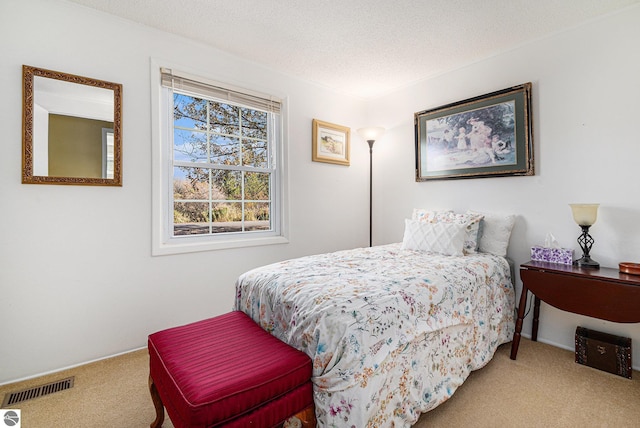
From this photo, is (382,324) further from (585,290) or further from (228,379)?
(585,290)

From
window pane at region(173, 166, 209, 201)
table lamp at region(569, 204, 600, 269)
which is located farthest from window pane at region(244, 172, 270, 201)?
table lamp at region(569, 204, 600, 269)

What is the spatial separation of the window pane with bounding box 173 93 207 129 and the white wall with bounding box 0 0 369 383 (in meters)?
0.25

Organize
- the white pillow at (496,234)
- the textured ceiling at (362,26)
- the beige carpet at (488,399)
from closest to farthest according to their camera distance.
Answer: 1. the beige carpet at (488,399)
2. the textured ceiling at (362,26)
3. the white pillow at (496,234)

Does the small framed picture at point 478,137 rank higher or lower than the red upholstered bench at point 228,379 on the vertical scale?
higher

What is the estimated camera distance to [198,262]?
8.36 feet

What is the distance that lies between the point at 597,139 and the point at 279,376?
2653mm

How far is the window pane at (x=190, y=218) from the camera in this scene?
99.7 inches

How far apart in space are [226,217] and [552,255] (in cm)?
266

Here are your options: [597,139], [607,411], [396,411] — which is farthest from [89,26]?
[607,411]

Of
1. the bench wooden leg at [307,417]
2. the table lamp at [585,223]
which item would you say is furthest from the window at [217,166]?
the table lamp at [585,223]

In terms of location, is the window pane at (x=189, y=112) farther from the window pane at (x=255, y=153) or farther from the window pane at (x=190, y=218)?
the window pane at (x=190, y=218)

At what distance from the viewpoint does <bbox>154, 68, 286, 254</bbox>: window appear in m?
2.46

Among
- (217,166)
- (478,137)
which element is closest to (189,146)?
(217,166)

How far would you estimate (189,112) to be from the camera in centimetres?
259
